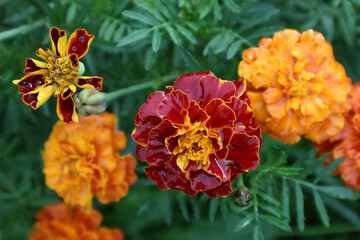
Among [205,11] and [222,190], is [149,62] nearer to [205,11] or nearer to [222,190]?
[205,11]

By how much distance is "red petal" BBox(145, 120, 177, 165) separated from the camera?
3.64ft

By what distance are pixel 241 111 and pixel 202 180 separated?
209mm

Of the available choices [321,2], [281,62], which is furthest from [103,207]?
[321,2]

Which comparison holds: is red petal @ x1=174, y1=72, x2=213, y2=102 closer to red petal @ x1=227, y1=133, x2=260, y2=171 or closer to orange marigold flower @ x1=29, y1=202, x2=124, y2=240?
red petal @ x1=227, y1=133, x2=260, y2=171

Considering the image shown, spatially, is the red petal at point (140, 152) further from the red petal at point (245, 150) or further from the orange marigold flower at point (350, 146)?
the orange marigold flower at point (350, 146)

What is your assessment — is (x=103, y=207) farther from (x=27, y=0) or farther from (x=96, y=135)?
(x=27, y=0)

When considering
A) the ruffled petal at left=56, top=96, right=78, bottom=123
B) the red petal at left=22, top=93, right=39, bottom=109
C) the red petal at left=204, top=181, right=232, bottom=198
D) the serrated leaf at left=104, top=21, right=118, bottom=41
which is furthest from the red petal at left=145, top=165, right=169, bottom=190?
the serrated leaf at left=104, top=21, right=118, bottom=41

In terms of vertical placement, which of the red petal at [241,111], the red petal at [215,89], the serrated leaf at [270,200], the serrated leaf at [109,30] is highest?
the serrated leaf at [109,30]

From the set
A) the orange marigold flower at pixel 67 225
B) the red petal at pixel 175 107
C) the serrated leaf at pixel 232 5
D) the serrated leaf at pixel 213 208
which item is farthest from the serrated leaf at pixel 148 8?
the orange marigold flower at pixel 67 225

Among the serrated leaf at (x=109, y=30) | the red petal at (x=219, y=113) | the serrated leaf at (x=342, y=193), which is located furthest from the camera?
the serrated leaf at (x=109, y=30)

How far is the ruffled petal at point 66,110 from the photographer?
45.5 inches

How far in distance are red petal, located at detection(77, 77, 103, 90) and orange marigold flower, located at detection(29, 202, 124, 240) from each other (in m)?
0.65

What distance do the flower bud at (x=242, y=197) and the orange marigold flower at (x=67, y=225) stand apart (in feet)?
2.17

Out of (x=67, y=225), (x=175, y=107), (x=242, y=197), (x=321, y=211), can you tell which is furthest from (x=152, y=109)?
→ (x=67, y=225)
